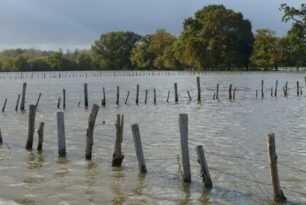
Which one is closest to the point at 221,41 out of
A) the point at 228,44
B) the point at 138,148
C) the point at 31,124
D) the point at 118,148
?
the point at 228,44

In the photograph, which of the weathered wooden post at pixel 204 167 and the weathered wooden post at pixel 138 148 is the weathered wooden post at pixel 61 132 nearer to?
the weathered wooden post at pixel 138 148

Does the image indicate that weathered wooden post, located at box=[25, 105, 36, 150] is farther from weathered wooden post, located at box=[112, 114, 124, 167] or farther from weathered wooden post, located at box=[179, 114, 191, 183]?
weathered wooden post, located at box=[179, 114, 191, 183]

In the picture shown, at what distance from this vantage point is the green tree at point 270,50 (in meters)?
98.3

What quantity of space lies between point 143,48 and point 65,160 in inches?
5203

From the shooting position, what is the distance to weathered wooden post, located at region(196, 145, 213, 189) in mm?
9645

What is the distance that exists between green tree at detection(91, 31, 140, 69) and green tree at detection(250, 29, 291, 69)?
234 feet

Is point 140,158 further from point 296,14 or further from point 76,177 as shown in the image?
point 296,14

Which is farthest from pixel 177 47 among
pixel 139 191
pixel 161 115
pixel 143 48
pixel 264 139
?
pixel 139 191

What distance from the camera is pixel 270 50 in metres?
99.8

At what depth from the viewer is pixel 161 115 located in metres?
26.3

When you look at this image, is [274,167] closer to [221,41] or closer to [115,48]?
[221,41]

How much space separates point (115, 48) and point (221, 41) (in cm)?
7199

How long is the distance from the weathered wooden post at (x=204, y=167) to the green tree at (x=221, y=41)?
298 ft

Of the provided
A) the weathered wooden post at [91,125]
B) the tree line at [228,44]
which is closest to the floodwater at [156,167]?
the weathered wooden post at [91,125]
